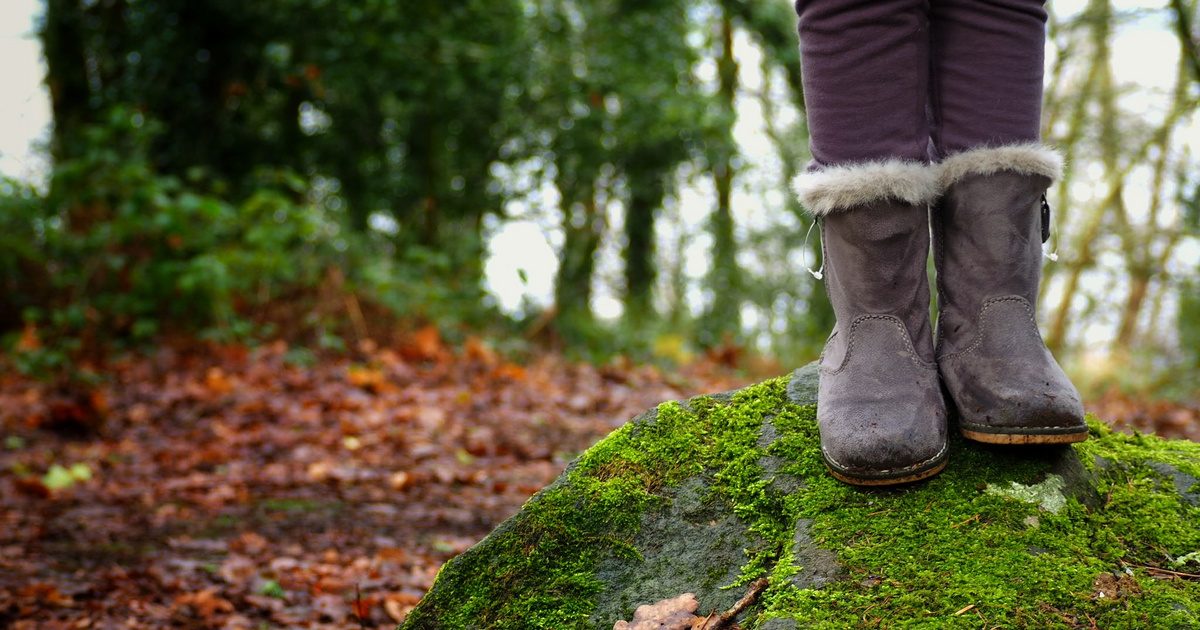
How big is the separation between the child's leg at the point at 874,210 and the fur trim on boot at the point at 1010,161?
7 cm

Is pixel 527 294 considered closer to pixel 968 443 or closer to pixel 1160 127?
pixel 1160 127

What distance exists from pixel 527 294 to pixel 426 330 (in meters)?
2.33

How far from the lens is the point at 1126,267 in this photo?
10.6m

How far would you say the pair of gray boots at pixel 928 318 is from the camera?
4.94ft

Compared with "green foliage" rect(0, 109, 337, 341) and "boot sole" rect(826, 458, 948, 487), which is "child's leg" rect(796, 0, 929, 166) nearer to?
"boot sole" rect(826, 458, 948, 487)

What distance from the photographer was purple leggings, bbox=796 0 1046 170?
158 cm

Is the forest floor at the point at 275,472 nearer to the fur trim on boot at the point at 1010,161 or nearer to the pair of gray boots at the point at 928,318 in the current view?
the pair of gray boots at the point at 928,318

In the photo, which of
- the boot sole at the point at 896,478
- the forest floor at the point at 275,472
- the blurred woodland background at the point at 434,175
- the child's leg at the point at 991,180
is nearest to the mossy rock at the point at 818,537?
the boot sole at the point at 896,478

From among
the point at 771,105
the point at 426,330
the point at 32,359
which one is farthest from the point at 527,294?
the point at 771,105

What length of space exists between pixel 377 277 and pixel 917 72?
585cm

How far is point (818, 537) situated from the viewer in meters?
1.46

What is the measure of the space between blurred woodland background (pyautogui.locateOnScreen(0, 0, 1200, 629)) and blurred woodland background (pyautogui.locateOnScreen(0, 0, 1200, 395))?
34mm

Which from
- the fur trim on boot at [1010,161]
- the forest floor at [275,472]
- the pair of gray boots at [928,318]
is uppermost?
the fur trim on boot at [1010,161]

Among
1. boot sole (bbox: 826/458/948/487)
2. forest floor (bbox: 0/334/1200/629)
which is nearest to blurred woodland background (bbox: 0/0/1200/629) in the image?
forest floor (bbox: 0/334/1200/629)
